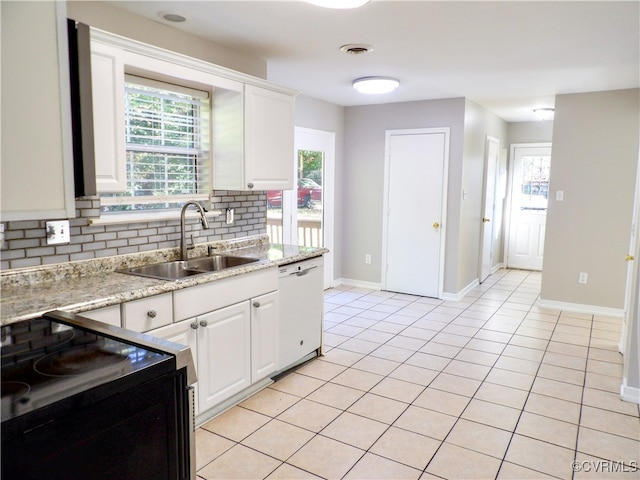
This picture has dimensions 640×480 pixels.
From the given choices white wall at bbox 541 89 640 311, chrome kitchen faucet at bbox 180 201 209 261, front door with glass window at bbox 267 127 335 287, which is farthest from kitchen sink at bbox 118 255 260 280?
white wall at bbox 541 89 640 311

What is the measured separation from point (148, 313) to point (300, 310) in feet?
4.48

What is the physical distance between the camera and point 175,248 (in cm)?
301

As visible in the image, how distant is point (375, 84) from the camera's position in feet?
13.7

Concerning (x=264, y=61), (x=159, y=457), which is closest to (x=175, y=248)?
(x=264, y=61)

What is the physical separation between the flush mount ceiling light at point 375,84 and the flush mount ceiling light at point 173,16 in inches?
75.2

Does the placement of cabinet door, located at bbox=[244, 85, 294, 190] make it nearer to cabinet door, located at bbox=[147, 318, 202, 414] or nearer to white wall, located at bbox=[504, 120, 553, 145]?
cabinet door, located at bbox=[147, 318, 202, 414]

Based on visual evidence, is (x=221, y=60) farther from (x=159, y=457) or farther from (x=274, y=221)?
(x=159, y=457)

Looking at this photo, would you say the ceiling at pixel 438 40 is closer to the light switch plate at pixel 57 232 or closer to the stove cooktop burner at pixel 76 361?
the light switch plate at pixel 57 232

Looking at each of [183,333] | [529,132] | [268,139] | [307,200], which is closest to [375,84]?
[268,139]

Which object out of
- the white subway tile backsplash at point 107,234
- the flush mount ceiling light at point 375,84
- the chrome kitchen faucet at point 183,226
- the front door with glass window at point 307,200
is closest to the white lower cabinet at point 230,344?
the chrome kitchen faucet at point 183,226

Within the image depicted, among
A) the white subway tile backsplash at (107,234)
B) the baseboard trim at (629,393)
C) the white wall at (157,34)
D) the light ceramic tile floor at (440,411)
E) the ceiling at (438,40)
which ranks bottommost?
the light ceramic tile floor at (440,411)

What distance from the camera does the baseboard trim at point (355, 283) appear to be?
594 centimetres

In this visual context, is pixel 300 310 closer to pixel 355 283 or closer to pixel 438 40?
pixel 438 40

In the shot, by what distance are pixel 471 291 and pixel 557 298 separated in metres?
1.06
